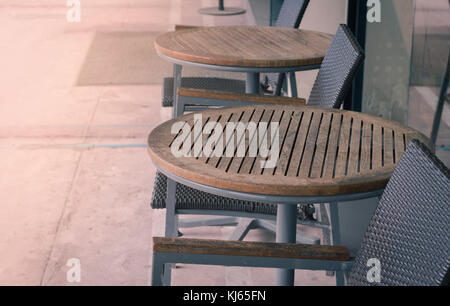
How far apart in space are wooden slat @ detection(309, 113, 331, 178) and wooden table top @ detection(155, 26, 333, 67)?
828mm

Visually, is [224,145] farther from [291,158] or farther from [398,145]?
[398,145]

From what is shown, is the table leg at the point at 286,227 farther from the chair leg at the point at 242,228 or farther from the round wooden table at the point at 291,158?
the chair leg at the point at 242,228

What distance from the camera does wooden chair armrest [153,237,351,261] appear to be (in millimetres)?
1581

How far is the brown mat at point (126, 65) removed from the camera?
628 centimetres

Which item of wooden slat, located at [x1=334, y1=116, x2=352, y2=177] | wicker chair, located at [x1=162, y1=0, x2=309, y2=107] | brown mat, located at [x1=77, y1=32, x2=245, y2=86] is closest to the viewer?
wooden slat, located at [x1=334, y1=116, x2=352, y2=177]

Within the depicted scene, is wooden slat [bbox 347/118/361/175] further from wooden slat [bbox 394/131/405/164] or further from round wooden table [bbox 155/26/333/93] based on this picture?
round wooden table [bbox 155/26/333/93]

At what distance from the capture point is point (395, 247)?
1484 mm

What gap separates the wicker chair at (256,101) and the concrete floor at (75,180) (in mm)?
510

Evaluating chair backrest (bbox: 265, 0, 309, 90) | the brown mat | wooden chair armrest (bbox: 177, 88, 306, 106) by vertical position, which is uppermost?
chair backrest (bbox: 265, 0, 309, 90)

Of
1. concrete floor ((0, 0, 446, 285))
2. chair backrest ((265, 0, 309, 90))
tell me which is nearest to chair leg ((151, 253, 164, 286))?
concrete floor ((0, 0, 446, 285))
